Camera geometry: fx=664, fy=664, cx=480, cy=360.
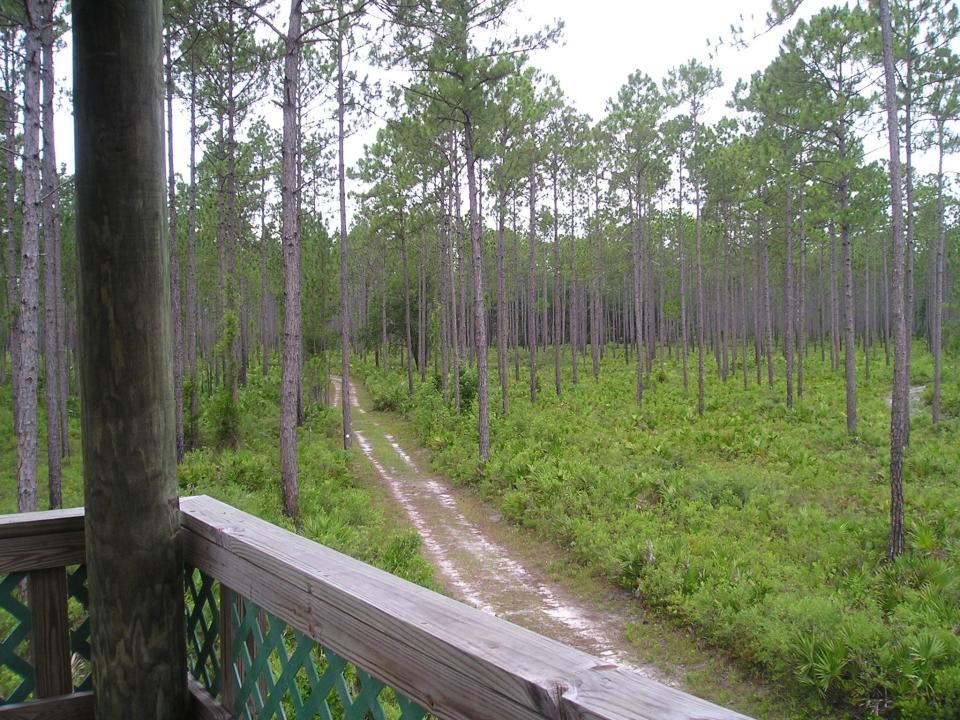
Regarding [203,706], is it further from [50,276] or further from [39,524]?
[50,276]

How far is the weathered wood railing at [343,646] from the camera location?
105cm

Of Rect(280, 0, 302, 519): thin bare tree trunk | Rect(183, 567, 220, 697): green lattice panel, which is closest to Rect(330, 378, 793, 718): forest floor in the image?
Rect(280, 0, 302, 519): thin bare tree trunk

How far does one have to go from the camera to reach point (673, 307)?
42531mm

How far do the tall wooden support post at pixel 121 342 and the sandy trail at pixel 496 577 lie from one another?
16.3ft

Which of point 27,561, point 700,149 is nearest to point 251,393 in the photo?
point 700,149

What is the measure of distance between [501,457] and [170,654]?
15.6 metres

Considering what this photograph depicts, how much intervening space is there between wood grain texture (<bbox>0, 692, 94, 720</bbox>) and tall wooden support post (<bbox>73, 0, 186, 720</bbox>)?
8.7 inches

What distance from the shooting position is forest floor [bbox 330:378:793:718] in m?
7.75

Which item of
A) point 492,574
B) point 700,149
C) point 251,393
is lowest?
point 492,574

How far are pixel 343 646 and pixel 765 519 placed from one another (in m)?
12.7

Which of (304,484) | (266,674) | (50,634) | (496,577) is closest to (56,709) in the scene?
(50,634)

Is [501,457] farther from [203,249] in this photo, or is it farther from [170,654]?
[203,249]

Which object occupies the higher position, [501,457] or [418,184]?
[418,184]

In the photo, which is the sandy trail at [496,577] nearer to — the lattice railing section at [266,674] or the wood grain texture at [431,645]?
the lattice railing section at [266,674]
